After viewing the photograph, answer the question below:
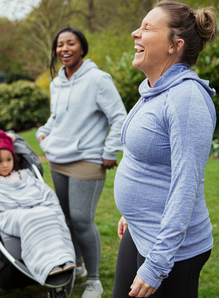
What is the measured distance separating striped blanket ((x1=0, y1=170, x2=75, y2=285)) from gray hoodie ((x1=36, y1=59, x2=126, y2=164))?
380 mm

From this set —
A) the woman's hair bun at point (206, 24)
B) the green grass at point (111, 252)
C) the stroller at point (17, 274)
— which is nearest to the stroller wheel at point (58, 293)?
the stroller at point (17, 274)

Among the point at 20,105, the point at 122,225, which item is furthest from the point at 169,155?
the point at 20,105

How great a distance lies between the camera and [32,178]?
304 centimetres

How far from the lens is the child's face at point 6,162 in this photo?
3.03m

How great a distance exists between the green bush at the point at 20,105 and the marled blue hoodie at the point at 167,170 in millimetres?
10565

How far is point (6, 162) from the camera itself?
10.0ft

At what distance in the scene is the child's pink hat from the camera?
120 inches

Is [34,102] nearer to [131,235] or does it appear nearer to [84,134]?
[84,134]

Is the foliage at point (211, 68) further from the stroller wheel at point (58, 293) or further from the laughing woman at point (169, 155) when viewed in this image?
the laughing woman at point (169, 155)

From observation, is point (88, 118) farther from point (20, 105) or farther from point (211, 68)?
point (20, 105)

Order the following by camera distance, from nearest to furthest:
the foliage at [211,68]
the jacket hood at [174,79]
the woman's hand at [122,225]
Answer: the jacket hood at [174,79]
the woman's hand at [122,225]
the foliage at [211,68]

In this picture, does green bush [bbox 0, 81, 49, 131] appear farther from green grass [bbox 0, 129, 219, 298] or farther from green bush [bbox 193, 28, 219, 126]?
green bush [bbox 193, 28, 219, 126]

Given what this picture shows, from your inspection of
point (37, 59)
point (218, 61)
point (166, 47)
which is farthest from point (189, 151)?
point (37, 59)

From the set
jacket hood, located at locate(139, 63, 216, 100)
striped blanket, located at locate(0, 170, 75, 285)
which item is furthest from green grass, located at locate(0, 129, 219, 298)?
jacket hood, located at locate(139, 63, 216, 100)
